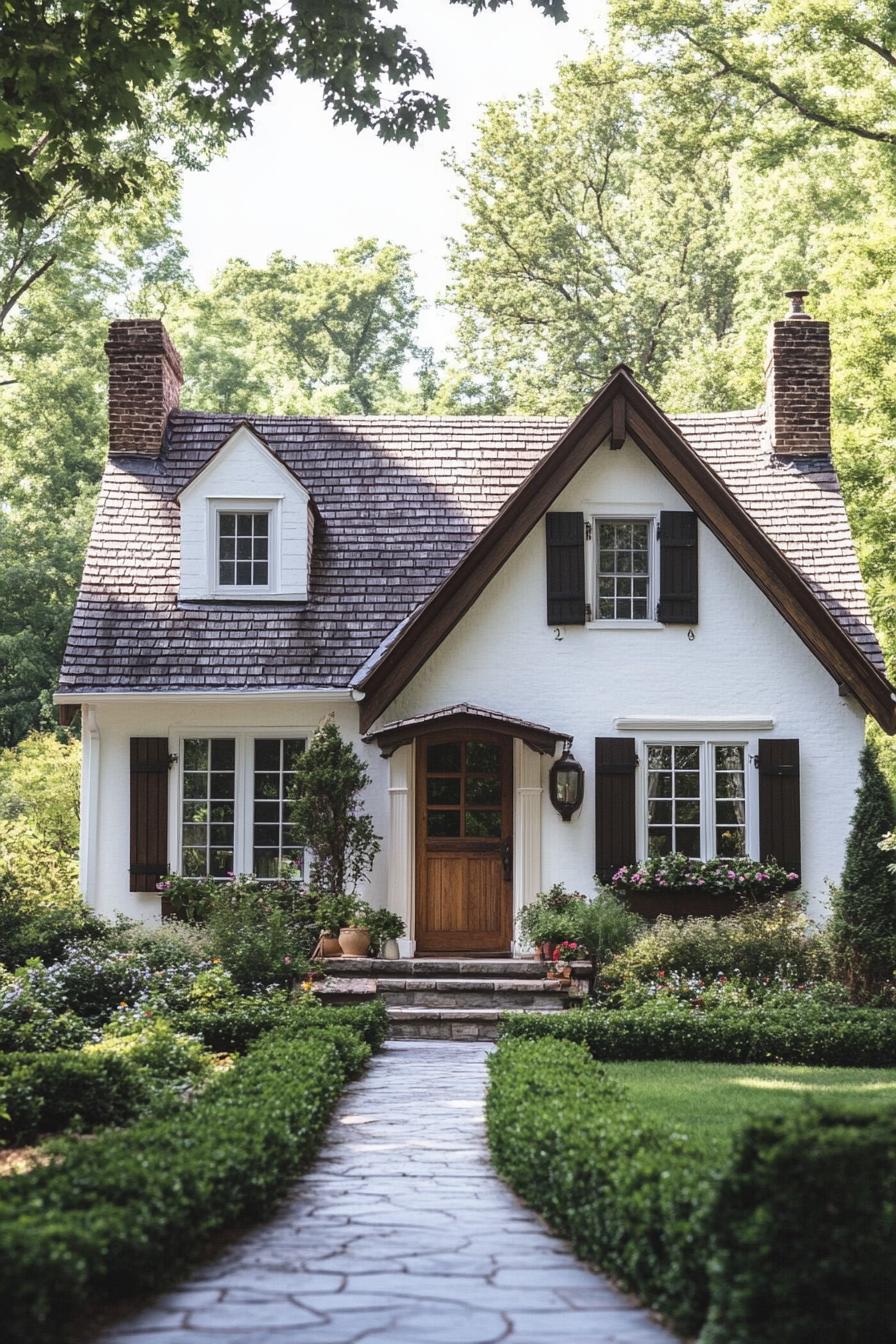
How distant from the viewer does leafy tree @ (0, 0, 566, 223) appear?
10828mm

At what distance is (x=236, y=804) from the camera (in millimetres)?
17359

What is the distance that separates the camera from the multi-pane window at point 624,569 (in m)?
17.3

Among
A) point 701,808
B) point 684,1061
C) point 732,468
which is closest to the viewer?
point 684,1061

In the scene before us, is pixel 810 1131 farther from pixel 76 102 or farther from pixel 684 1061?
pixel 76 102

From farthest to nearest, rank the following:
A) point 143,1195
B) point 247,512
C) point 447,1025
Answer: point 247,512 < point 447,1025 < point 143,1195

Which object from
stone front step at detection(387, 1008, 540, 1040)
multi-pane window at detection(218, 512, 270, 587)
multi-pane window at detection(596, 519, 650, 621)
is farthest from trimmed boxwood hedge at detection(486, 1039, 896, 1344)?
multi-pane window at detection(218, 512, 270, 587)

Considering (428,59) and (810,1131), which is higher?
(428,59)

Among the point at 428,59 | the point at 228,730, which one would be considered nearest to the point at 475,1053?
the point at 228,730

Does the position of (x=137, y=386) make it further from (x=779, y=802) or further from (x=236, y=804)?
(x=779, y=802)

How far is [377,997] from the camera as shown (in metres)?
14.2

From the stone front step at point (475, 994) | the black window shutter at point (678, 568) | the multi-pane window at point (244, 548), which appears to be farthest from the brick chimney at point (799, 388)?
the stone front step at point (475, 994)

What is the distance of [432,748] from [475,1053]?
484 cm

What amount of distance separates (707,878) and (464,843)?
2.65m

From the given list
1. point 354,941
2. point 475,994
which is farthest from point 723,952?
point 354,941
